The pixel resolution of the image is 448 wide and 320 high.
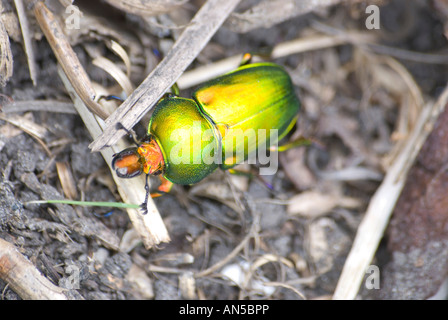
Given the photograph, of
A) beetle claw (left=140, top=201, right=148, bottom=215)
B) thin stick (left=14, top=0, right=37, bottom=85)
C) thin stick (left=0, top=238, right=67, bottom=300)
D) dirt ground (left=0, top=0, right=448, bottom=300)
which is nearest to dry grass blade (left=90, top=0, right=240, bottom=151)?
dirt ground (left=0, top=0, right=448, bottom=300)

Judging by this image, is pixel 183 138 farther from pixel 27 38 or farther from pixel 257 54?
pixel 27 38

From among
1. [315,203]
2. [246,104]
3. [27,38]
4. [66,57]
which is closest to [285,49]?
[246,104]

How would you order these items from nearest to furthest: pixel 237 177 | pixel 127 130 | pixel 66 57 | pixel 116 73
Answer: pixel 127 130 < pixel 66 57 < pixel 116 73 < pixel 237 177

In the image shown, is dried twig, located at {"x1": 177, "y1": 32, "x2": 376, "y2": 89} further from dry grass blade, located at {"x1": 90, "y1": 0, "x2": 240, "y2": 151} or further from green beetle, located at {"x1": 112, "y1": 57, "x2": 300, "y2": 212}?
dry grass blade, located at {"x1": 90, "y1": 0, "x2": 240, "y2": 151}

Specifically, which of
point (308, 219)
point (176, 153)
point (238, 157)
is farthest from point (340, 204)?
point (176, 153)

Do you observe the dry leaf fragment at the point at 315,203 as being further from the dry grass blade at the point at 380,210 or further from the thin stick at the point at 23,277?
the thin stick at the point at 23,277
